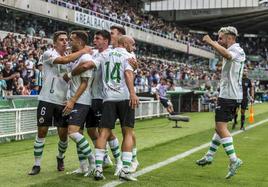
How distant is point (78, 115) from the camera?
8.05 meters

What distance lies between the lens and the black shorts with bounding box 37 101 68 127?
8.38 metres

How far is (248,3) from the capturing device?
67.4 metres

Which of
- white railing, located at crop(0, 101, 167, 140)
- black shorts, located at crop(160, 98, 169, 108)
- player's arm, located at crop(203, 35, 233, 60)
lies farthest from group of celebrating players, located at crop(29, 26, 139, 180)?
black shorts, located at crop(160, 98, 169, 108)

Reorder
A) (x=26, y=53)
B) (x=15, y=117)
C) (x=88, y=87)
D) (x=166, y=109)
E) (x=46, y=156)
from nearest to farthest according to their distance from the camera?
(x=88, y=87), (x=46, y=156), (x=15, y=117), (x=26, y=53), (x=166, y=109)

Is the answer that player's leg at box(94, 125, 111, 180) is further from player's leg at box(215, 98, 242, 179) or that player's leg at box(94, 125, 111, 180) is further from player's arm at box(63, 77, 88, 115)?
player's leg at box(215, 98, 242, 179)

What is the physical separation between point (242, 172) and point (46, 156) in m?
3.87

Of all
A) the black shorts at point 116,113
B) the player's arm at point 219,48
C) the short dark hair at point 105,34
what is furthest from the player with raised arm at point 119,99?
the player's arm at point 219,48

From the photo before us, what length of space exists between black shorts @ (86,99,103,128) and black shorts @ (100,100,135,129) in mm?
509

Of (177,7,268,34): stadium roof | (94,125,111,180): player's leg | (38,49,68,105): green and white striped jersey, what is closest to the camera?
(94,125,111,180): player's leg

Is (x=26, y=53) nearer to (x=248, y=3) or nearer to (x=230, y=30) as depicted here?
(x=230, y=30)

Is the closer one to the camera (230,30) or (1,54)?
(230,30)

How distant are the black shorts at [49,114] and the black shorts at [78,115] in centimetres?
36

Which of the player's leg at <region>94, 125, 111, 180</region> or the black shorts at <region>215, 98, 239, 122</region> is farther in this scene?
the black shorts at <region>215, 98, 239, 122</region>

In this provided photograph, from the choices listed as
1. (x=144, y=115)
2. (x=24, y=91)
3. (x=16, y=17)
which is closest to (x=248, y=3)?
(x=16, y=17)
